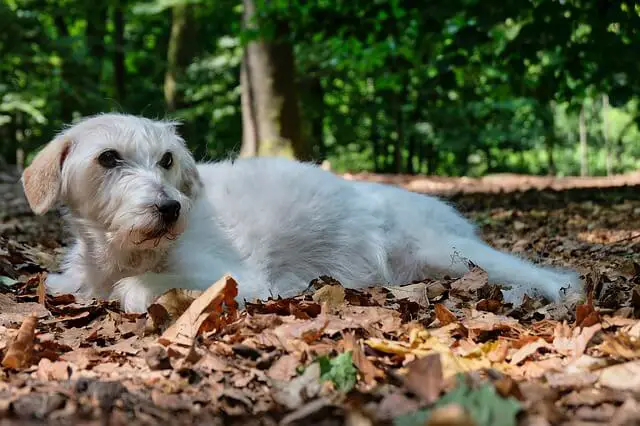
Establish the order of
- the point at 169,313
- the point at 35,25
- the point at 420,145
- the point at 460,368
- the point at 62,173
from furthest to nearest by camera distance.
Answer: the point at 420,145
the point at 35,25
the point at 62,173
the point at 169,313
the point at 460,368

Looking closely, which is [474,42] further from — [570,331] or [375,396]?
[375,396]

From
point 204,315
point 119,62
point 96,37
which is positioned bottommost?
point 204,315

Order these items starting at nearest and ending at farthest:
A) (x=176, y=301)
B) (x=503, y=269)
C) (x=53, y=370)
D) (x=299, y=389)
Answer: (x=299, y=389) < (x=53, y=370) < (x=176, y=301) < (x=503, y=269)

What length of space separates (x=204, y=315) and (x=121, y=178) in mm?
1044

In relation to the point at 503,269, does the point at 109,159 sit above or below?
above

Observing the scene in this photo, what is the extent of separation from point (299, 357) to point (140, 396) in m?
0.61

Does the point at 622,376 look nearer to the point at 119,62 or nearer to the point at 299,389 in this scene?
the point at 299,389

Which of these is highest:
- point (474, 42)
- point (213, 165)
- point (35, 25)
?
point (35, 25)

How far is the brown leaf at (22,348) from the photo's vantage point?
2719mm

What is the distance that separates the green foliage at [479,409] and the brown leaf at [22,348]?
162cm

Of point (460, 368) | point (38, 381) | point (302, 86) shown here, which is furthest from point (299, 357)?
point (302, 86)

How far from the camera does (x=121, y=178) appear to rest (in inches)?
146

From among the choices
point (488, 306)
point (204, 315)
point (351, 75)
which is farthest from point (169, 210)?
point (351, 75)

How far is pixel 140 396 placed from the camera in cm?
231
